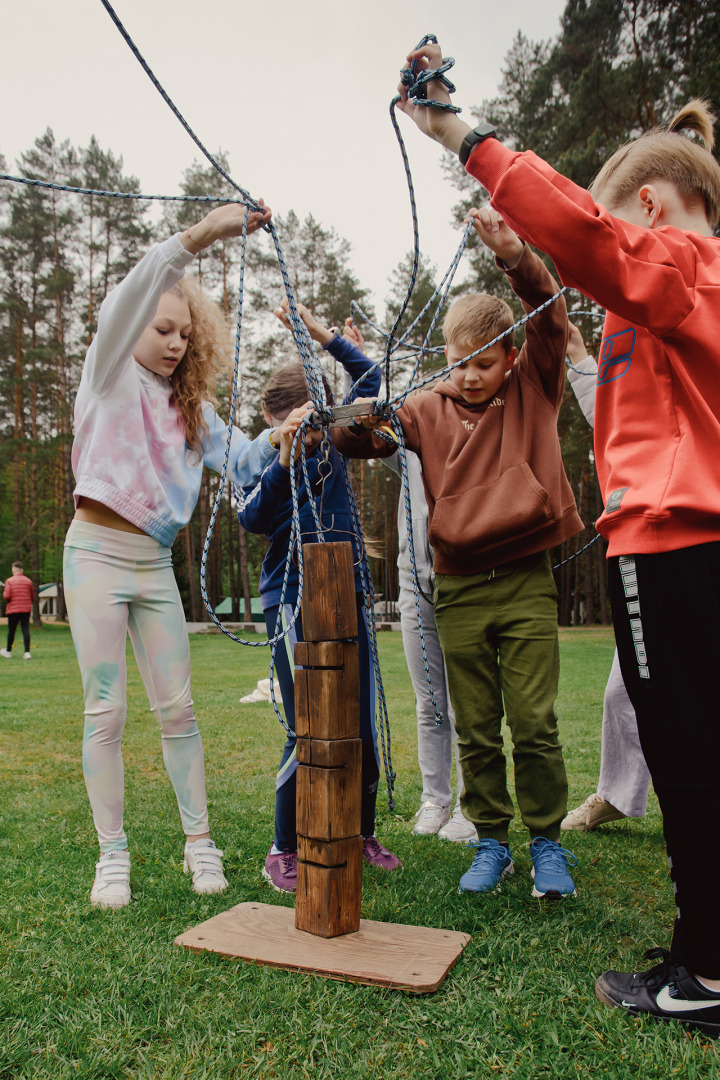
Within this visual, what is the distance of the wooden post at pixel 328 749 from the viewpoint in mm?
1992

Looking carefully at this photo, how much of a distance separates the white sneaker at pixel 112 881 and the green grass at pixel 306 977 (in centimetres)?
5

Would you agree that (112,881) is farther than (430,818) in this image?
No

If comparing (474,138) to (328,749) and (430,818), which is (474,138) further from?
(430,818)

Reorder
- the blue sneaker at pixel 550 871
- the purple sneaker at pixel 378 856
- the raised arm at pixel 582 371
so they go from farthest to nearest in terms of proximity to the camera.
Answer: the raised arm at pixel 582 371 < the purple sneaker at pixel 378 856 < the blue sneaker at pixel 550 871

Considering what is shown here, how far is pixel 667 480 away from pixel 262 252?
2176cm

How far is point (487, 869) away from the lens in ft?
7.64

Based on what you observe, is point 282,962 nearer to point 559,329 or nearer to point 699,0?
point 559,329

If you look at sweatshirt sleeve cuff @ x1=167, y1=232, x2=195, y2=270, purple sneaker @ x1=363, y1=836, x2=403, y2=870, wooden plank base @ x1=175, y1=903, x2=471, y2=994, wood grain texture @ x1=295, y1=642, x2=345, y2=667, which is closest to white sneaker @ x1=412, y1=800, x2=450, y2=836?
purple sneaker @ x1=363, y1=836, x2=403, y2=870

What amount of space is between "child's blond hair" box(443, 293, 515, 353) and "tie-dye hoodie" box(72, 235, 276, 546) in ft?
Result: 2.50

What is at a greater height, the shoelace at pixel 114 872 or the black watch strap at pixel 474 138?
the black watch strap at pixel 474 138

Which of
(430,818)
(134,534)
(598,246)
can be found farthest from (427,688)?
(598,246)

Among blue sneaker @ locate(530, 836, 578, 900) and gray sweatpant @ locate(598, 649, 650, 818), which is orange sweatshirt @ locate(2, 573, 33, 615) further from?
blue sneaker @ locate(530, 836, 578, 900)

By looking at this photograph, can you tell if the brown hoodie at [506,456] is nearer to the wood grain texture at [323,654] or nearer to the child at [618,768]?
the child at [618,768]

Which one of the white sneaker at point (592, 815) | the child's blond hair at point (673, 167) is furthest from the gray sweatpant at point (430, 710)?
the child's blond hair at point (673, 167)
